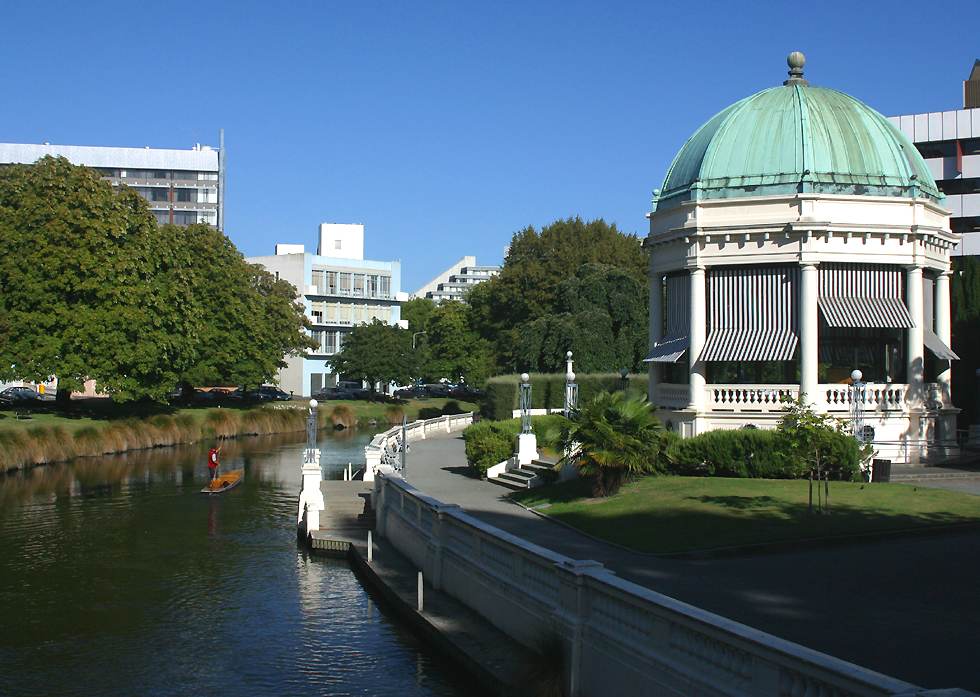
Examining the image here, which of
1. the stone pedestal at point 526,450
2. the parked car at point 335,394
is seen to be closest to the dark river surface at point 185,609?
the stone pedestal at point 526,450

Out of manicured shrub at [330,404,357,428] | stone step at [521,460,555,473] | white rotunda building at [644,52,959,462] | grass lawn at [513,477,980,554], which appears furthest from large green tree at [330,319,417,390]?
grass lawn at [513,477,980,554]

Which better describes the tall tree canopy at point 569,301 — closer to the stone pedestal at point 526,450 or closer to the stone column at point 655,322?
the stone column at point 655,322

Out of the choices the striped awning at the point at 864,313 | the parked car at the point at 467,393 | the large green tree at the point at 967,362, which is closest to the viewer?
the striped awning at the point at 864,313

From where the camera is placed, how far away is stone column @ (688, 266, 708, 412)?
33.7 m

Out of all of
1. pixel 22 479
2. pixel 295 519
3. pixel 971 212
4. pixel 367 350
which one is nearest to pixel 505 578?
pixel 295 519

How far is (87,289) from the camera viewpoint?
54688mm

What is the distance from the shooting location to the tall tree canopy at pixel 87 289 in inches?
2112

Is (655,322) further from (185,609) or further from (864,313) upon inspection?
(185,609)

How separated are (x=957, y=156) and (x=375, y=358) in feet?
167

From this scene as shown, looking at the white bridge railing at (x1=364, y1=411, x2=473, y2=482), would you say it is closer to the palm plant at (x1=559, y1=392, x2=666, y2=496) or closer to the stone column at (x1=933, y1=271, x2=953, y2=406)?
the palm plant at (x1=559, y1=392, x2=666, y2=496)

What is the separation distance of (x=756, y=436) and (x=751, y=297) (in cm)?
710

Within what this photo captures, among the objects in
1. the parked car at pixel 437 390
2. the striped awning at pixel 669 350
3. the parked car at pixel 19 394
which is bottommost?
the parked car at pixel 19 394

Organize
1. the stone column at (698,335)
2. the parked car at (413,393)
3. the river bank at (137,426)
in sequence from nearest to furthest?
the stone column at (698,335), the river bank at (137,426), the parked car at (413,393)

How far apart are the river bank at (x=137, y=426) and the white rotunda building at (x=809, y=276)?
28.3m
